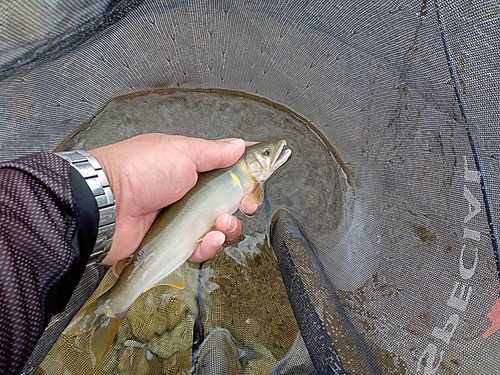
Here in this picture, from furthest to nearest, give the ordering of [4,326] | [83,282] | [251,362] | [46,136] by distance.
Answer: [46,136], [251,362], [83,282], [4,326]

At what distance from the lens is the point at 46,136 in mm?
2016

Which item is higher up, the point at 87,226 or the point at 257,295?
the point at 87,226

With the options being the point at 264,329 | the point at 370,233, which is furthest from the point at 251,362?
the point at 370,233

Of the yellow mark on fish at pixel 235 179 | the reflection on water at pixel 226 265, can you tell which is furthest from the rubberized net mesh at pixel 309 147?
the yellow mark on fish at pixel 235 179

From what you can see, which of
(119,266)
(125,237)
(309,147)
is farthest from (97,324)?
(309,147)

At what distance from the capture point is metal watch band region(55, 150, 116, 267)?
1.30 m

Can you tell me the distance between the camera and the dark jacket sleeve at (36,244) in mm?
962

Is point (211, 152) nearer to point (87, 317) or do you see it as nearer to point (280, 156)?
point (280, 156)

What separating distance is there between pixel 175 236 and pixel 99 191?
33 cm

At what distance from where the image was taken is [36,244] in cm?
106

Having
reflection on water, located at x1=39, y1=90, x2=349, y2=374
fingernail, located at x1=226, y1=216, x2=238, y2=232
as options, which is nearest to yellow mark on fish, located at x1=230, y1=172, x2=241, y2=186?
fingernail, located at x1=226, y1=216, x2=238, y2=232

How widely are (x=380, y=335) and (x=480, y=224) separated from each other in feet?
1.90

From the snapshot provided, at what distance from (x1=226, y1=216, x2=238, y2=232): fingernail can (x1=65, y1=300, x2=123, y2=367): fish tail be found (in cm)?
52

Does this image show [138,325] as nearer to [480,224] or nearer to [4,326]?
[4,326]
